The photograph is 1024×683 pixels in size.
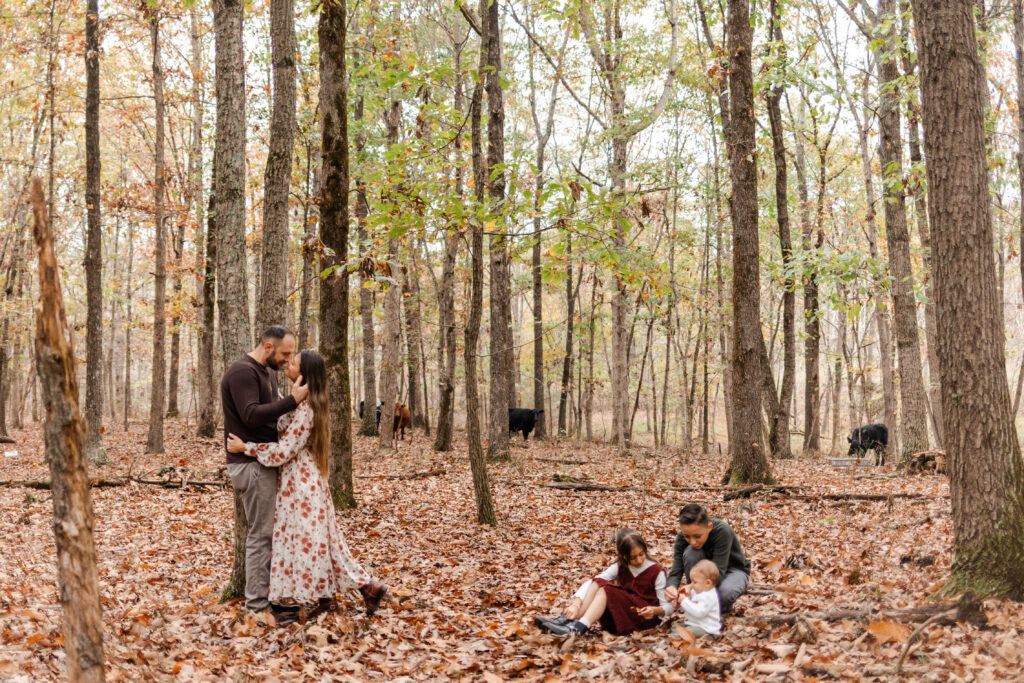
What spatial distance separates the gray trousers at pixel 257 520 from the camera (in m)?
5.51

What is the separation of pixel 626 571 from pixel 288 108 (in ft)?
17.6

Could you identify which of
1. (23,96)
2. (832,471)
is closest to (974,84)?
(832,471)

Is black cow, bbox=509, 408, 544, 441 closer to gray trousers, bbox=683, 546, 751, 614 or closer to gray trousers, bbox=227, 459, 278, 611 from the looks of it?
gray trousers, bbox=683, 546, 751, 614

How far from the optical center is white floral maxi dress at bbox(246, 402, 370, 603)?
548 centimetres

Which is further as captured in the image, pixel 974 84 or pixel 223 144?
pixel 223 144

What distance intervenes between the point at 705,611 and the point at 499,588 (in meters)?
2.38

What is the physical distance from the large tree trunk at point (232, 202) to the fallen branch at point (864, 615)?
13.9 ft

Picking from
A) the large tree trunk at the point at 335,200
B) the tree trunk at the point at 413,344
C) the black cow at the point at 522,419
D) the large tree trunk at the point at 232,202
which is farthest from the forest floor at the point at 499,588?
the tree trunk at the point at 413,344

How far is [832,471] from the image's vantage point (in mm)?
13844

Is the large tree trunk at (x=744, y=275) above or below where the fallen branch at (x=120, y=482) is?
above

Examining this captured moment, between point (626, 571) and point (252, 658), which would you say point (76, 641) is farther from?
point (626, 571)

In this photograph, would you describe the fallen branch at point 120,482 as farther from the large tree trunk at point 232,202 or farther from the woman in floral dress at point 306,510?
the woman in floral dress at point 306,510

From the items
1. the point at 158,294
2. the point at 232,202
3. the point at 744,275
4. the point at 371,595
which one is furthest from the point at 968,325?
the point at 158,294

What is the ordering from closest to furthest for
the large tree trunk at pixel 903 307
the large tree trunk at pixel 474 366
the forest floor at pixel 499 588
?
the forest floor at pixel 499 588, the large tree trunk at pixel 474 366, the large tree trunk at pixel 903 307
